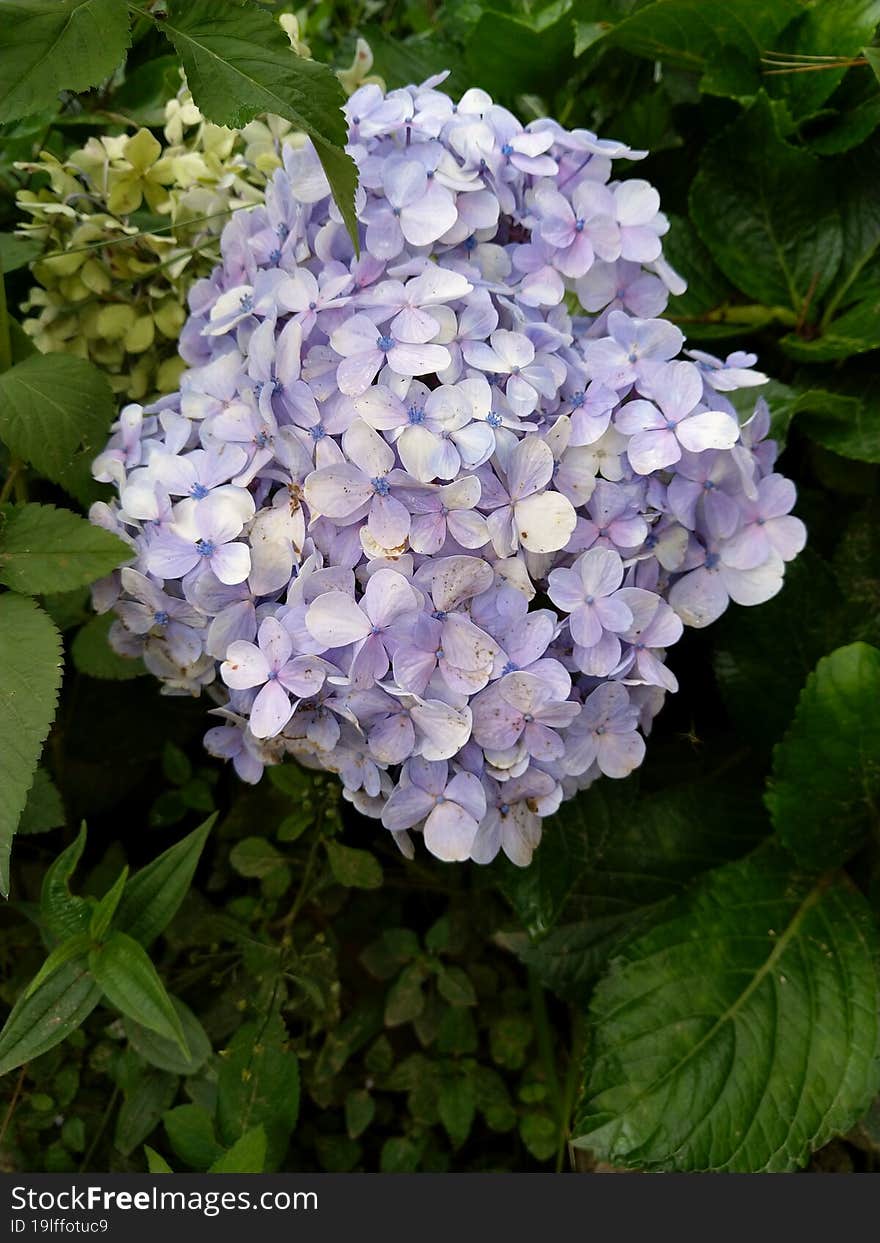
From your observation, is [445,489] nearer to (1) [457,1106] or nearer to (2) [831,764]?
(2) [831,764]

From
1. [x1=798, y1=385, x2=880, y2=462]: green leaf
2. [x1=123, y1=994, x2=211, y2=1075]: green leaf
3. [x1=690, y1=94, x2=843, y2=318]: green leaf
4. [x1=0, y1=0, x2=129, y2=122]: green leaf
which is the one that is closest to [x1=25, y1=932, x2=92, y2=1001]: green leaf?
[x1=123, y1=994, x2=211, y2=1075]: green leaf

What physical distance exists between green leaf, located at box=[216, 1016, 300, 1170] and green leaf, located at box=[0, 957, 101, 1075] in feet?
0.57

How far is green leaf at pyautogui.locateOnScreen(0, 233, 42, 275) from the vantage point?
0.99m

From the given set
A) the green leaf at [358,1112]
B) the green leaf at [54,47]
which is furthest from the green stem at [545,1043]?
the green leaf at [54,47]

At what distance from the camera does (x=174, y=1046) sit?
38.7 inches

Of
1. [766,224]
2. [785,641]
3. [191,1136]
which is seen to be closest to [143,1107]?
[191,1136]

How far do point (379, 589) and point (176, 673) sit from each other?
0.22 metres

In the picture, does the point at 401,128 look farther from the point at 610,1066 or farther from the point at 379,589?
the point at 610,1066

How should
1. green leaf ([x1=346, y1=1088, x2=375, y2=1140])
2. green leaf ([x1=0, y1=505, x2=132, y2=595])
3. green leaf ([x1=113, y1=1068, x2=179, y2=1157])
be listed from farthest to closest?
green leaf ([x1=346, y1=1088, x2=375, y2=1140])
green leaf ([x1=113, y1=1068, x2=179, y2=1157])
green leaf ([x1=0, y1=505, x2=132, y2=595])

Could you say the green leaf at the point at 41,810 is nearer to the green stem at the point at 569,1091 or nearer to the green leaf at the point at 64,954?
the green leaf at the point at 64,954

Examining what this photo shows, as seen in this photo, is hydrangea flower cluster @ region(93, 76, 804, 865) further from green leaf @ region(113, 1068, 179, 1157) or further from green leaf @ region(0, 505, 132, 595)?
green leaf @ region(113, 1068, 179, 1157)

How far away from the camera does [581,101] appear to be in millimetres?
1299

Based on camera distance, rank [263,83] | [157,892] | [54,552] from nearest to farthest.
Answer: [263,83] < [54,552] < [157,892]

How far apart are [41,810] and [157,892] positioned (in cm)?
15
